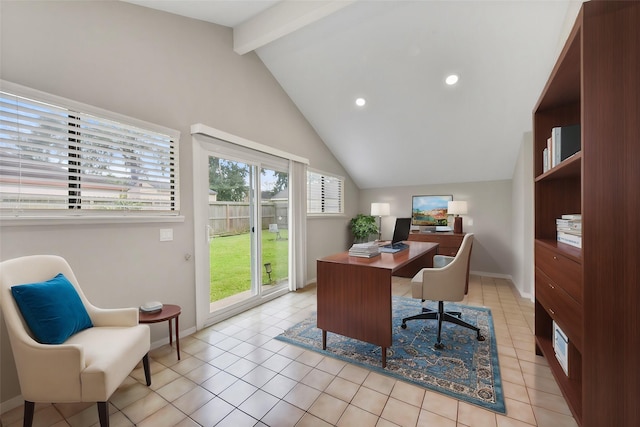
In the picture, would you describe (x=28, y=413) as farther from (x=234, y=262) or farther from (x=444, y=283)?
(x=444, y=283)

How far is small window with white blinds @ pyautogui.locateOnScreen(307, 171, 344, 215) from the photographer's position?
497cm

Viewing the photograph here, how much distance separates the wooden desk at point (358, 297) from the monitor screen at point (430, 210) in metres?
3.39

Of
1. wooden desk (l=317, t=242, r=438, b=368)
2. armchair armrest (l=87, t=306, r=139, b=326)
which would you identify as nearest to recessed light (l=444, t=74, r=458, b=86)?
wooden desk (l=317, t=242, r=438, b=368)

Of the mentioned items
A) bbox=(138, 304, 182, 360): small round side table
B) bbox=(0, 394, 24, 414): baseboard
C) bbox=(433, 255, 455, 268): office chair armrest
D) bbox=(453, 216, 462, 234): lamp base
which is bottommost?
bbox=(0, 394, 24, 414): baseboard

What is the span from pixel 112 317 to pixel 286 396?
4.47ft

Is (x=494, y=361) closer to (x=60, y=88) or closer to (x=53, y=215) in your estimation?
(x=53, y=215)

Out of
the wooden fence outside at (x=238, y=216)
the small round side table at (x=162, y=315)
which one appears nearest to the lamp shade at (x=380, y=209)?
the wooden fence outside at (x=238, y=216)

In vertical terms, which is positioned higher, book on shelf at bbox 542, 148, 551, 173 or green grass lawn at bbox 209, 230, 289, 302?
book on shelf at bbox 542, 148, 551, 173

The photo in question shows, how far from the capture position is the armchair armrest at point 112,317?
1854 mm

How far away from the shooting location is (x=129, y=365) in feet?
5.39

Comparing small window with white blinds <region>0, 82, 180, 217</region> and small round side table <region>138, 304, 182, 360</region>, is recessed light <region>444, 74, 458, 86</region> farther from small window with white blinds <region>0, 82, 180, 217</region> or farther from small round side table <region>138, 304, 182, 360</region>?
small round side table <region>138, 304, 182, 360</region>

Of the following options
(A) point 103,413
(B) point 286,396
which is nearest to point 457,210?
(B) point 286,396

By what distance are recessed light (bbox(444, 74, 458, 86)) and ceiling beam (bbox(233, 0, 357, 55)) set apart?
1.80 m

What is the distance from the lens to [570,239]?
1.80 meters
